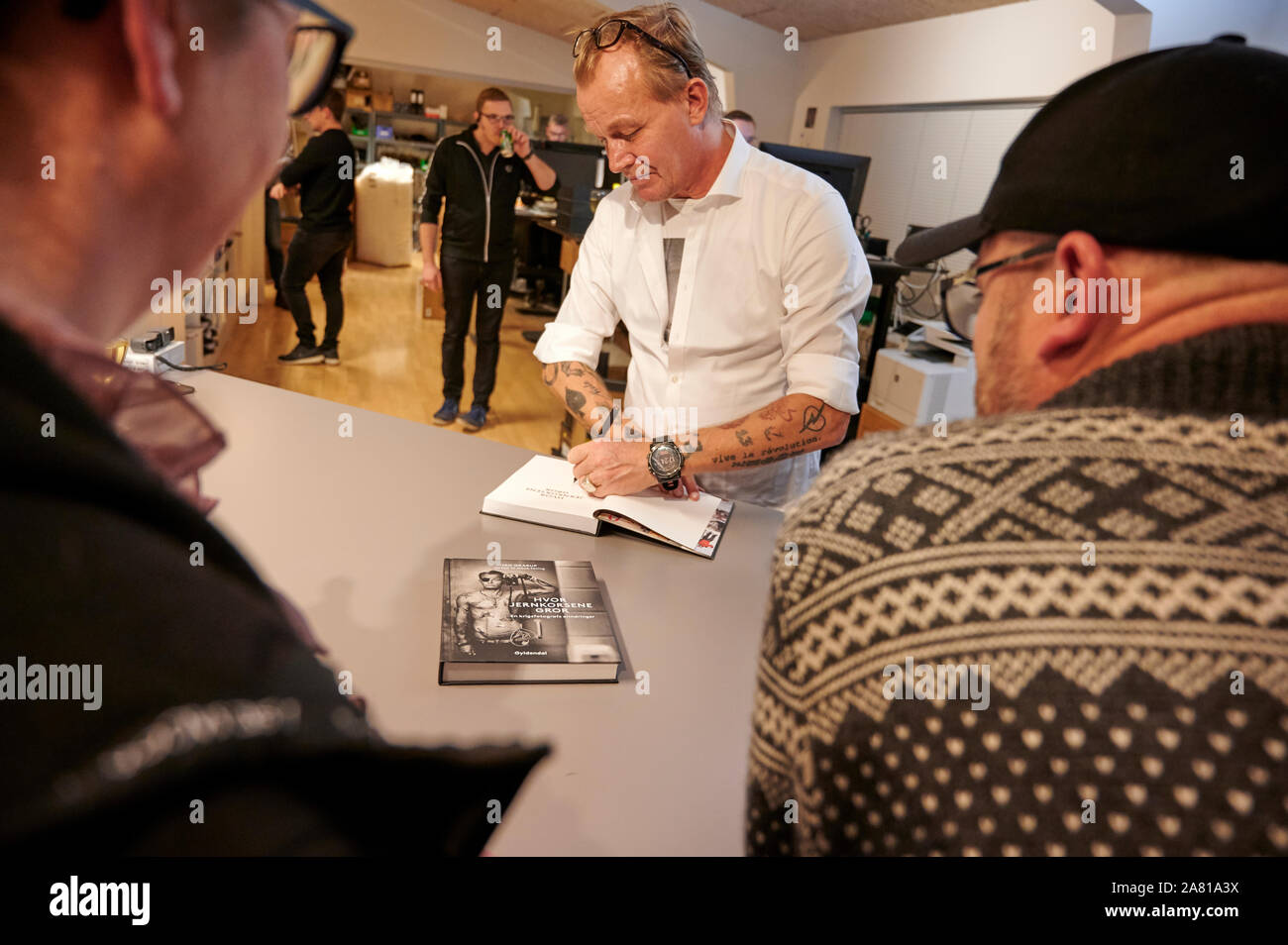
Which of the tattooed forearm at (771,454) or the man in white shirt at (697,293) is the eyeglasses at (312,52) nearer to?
the man in white shirt at (697,293)

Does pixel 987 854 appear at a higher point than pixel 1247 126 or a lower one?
lower

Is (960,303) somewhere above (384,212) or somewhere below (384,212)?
below

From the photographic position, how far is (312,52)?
38 cm

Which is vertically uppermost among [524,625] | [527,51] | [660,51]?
[527,51]

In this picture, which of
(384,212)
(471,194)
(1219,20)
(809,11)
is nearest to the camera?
(1219,20)

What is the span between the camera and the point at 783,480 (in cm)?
179

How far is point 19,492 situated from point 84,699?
69mm

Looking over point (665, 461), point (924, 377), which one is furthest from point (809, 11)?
point (665, 461)

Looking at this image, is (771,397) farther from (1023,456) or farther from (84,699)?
(84,699)

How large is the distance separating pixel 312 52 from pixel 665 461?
Result: 108 cm

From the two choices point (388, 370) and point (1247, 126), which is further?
point (388, 370)

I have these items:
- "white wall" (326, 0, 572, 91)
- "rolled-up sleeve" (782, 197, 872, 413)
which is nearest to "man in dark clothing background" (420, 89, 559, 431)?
"rolled-up sleeve" (782, 197, 872, 413)

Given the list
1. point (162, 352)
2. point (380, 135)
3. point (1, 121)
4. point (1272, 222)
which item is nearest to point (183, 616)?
point (1, 121)

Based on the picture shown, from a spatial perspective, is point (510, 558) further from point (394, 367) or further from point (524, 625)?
point (394, 367)
